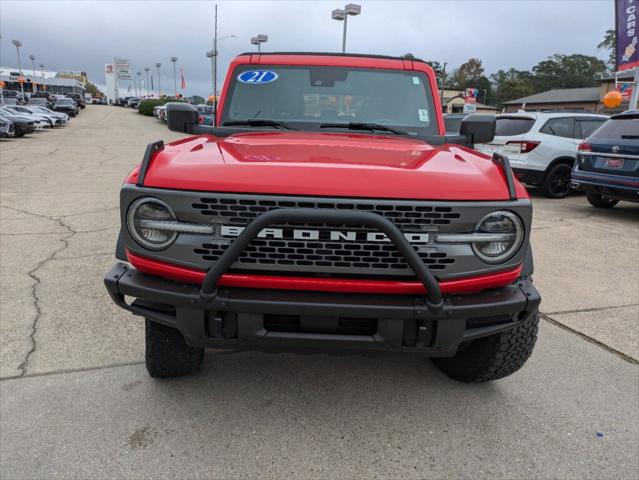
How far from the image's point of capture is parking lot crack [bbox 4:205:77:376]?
9.80ft

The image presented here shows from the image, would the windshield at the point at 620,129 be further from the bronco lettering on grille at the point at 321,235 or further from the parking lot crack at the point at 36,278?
the parking lot crack at the point at 36,278

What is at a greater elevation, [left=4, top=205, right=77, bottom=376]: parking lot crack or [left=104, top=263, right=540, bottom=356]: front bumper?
[left=104, top=263, right=540, bottom=356]: front bumper

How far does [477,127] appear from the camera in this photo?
11.0ft

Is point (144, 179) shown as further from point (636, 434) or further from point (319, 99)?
point (636, 434)

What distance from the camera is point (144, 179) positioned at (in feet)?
6.73

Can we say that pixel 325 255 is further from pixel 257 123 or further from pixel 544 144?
pixel 544 144

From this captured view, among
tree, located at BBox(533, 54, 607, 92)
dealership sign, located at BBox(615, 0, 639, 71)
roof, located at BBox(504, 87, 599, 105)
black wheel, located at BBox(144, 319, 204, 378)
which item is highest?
tree, located at BBox(533, 54, 607, 92)

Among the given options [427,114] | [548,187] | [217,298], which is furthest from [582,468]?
[548,187]

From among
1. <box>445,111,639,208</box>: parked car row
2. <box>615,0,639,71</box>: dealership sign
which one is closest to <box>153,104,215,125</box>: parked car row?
<box>445,111,639,208</box>: parked car row

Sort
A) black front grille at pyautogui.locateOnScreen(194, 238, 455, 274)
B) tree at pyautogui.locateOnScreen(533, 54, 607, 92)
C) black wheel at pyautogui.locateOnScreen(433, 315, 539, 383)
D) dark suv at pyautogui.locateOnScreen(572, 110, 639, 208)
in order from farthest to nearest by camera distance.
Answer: tree at pyautogui.locateOnScreen(533, 54, 607, 92) → dark suv at pyautogui.locateOnScreen(572, 110, 639, 208) → black wheel at pyautogui.locateOnScreen(433, 315, 539, 383) → black front grille at pyautogui.locateOnScreen(194, 238, 455, 274)

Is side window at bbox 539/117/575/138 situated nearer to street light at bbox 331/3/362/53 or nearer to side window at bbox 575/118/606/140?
side window at bbox 575/118/606/140

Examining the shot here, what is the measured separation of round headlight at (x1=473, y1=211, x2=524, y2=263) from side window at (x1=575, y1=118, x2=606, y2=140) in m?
8.80

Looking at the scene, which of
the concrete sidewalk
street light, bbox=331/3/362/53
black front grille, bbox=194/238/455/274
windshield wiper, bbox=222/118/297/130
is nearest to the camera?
black front grille, bbox=194/238/455/274

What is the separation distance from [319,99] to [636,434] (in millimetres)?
2766
